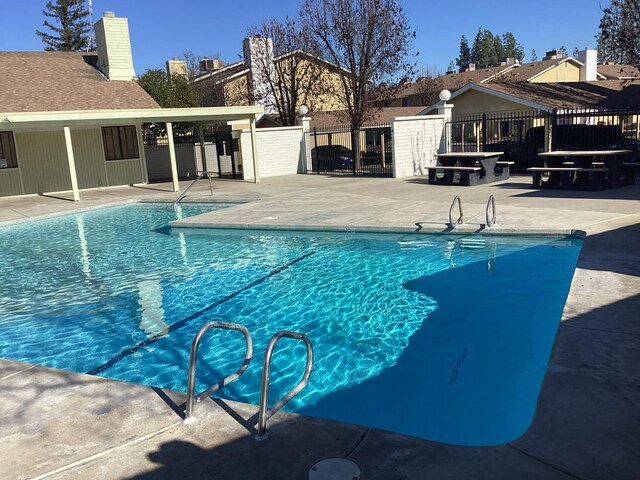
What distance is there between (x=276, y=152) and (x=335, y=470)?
2226 centimetres

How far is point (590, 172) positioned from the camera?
13836 mm

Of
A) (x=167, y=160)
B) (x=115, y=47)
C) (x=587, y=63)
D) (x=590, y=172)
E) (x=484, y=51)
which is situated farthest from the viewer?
(x=484, y=51)

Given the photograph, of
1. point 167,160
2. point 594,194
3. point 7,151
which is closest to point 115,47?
point 167,160

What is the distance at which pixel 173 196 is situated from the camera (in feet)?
60.5

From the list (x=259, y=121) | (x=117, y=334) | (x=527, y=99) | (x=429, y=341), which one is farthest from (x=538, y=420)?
(x=259, y=121)

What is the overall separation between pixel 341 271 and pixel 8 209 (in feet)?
43.1

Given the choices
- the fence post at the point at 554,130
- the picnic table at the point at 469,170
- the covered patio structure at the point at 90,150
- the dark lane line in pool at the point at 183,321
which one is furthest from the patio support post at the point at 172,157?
the fence post at the point at 554,130

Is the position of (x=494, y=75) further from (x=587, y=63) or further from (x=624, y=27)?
(x=624, y=27)

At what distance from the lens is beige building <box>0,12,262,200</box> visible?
19.4 meters

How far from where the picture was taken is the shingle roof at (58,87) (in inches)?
787

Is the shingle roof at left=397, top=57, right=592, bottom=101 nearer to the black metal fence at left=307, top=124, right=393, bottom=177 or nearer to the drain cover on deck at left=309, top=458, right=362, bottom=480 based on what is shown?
the black metal fence at left=307, top=124, right=393, bottom=177

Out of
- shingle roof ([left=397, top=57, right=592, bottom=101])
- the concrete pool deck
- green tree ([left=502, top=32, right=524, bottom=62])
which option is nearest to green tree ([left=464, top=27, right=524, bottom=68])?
green tree ([left=502, top=32, right=524, bottom=62])

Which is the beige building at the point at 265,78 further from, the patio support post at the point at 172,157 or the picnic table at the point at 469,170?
the picnic table at the point at 469,170

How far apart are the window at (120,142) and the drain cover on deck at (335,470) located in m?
21.8
